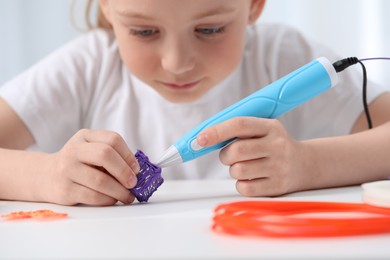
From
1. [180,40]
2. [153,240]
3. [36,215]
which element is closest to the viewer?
[153,240]

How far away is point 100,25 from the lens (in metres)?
1.16

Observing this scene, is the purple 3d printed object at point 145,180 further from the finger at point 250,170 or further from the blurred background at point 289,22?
the blurred background at point 289,22

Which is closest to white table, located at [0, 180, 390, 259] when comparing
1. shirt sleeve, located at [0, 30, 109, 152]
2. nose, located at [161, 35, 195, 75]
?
nose, located at [161, 35, 195, 75]

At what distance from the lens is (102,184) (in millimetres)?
612

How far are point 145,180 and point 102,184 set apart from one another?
4 centimetres

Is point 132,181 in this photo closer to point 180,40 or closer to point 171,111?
point 180,40

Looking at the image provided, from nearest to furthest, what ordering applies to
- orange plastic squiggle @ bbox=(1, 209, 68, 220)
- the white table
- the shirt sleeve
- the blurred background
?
the white table, orange plastic squiggle @ bbox=(1, 209, 68, 220), the shirt sleeve, the blurred background

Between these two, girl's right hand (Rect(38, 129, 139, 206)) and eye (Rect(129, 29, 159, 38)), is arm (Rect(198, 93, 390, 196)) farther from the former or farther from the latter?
eye (Rect(129, 29, 159, 38))

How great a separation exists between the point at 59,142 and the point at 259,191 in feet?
1.60

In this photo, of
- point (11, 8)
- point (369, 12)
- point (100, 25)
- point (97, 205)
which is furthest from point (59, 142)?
point (369, 12)

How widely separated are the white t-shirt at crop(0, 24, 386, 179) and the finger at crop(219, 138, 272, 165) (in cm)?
39

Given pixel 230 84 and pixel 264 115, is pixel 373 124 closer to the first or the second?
pixel 230 84

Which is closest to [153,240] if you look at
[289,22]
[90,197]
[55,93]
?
[90,197]

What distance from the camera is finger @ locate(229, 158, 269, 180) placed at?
2.09 ft
